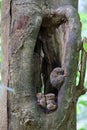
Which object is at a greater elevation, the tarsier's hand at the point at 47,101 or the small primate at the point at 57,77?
the small primate at the point at 57,77

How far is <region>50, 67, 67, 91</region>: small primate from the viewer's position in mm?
950

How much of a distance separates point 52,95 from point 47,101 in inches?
0.9

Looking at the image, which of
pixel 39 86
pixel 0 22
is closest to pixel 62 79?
pixel 39 86

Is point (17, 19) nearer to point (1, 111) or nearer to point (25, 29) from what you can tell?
point (25, 29)

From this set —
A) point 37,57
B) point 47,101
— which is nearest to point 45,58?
point 37,57

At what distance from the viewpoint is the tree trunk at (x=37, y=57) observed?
3.04 ft

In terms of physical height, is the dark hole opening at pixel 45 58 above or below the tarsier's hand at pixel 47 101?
above

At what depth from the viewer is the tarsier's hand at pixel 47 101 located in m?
0.93

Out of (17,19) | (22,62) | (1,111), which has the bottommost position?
(1,111)

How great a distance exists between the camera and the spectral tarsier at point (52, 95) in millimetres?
927

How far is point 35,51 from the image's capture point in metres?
1.01

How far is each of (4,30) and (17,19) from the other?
6cm

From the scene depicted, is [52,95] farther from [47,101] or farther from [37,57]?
[37,57]

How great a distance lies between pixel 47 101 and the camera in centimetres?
93
